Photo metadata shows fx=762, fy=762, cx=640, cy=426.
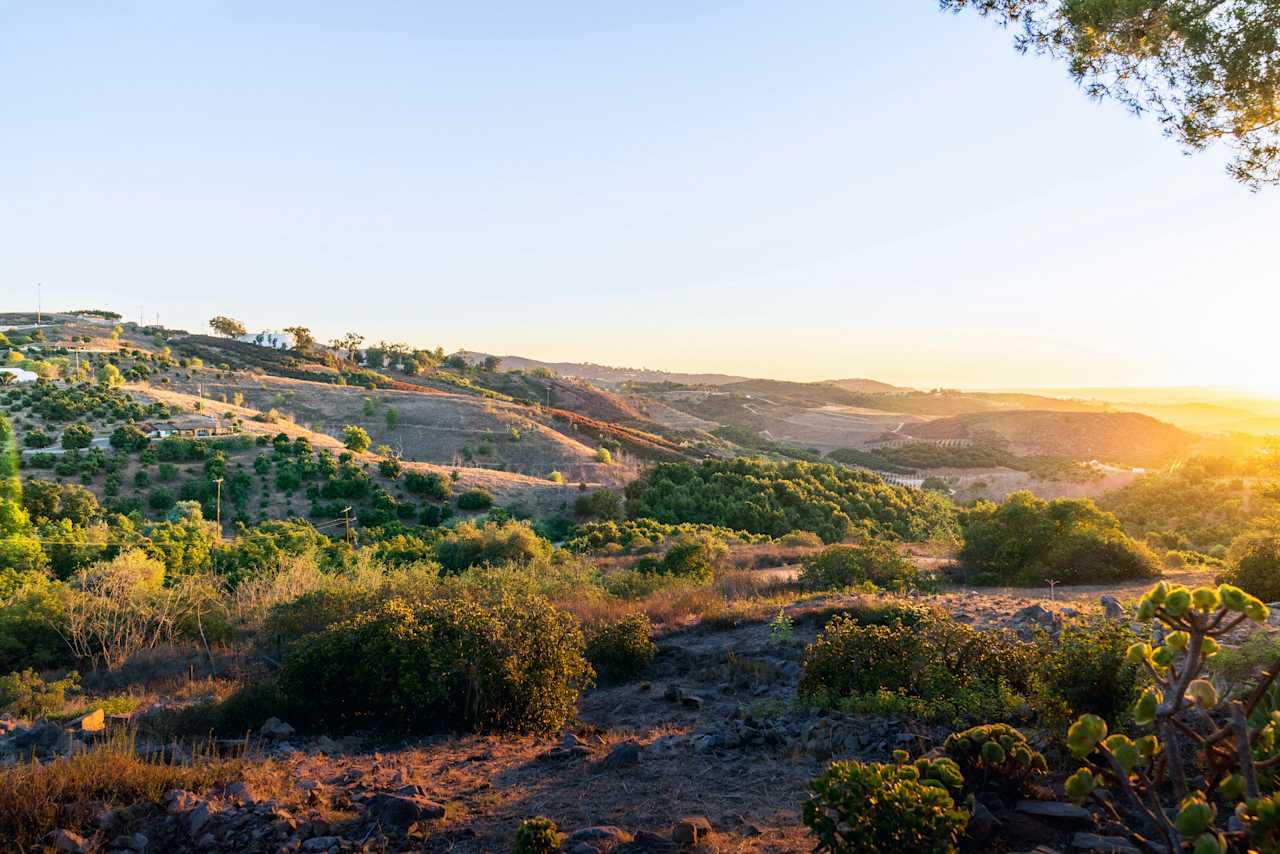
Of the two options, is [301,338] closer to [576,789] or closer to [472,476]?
[472,476]

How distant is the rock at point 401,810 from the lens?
452 cm

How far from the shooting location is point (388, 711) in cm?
677

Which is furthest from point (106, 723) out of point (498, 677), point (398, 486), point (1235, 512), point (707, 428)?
point (707, 428)

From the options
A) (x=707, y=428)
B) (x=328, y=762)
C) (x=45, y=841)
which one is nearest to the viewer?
(x=45, y=841)

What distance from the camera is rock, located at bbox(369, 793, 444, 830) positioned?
4516 millimetres

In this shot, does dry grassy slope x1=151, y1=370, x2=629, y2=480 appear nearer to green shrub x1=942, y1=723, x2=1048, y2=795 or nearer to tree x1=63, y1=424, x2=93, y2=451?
tree x1=63, y1=424, x2=93, y2=451

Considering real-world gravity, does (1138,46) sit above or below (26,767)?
above

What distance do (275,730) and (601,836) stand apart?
12.2 feet

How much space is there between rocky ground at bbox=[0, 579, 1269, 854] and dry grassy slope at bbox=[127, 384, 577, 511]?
24.3 metres

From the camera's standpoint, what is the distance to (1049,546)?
15.9 m

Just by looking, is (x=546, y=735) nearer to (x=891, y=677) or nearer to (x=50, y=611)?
(x=891, y=677)

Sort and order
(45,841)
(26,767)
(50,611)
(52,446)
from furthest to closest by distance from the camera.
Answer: (52,446) < (50,611) < (26,767) < (45,841)

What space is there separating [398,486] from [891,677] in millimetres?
27841

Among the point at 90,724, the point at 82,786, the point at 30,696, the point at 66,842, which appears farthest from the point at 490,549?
the point at 66,842
